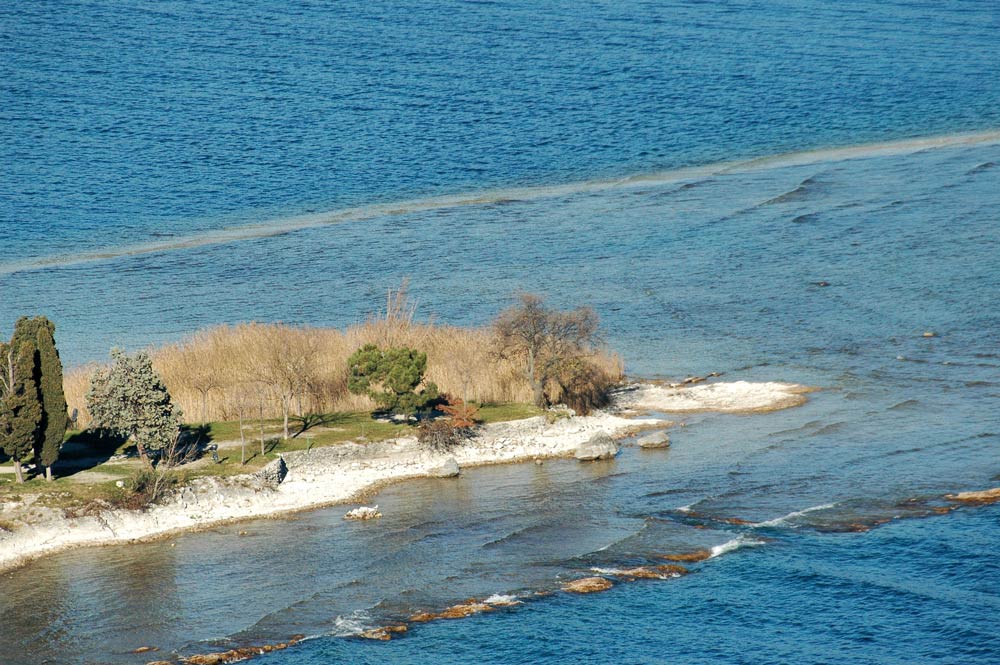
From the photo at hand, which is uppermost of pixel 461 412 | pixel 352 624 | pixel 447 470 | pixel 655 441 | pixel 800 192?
pixel 800 192

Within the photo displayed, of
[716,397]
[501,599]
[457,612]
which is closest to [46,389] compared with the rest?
[457,612]

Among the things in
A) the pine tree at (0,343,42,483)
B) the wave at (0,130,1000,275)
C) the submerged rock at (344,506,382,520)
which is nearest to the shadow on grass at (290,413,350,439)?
the submerged rock at (344,506,382,520)

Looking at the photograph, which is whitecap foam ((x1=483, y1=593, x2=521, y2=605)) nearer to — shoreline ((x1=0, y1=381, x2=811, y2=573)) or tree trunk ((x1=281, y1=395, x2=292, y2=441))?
shoreline ((x1=0, y1=381, x2=811, y2=573))

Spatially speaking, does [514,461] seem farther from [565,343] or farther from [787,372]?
[787,372]

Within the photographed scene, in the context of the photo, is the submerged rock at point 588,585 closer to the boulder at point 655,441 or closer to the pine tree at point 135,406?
the boulder at point 655,441

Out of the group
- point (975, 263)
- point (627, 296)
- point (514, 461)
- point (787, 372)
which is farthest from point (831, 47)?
point (514, 461)

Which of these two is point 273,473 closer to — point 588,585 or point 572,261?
point 588,585

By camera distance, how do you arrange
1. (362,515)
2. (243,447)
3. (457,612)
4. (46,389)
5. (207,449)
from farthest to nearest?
(207,449)
(243,447)
(46,389)
(362,515)
(457,612)
